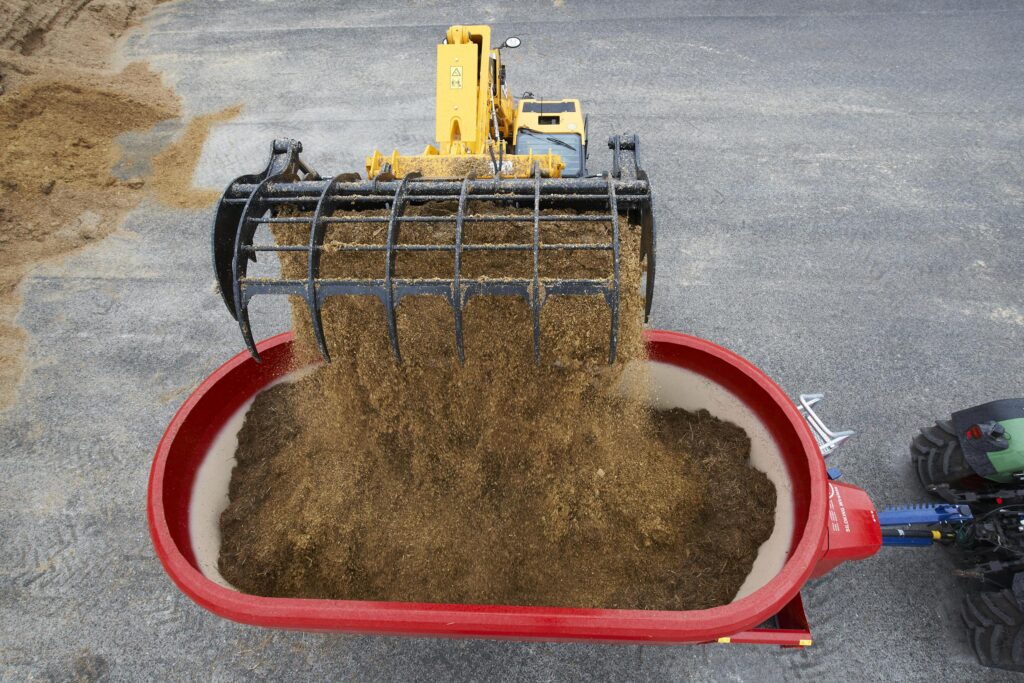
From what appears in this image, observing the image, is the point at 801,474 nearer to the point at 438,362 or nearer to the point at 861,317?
the point at 438,362

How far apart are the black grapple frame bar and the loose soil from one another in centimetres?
13

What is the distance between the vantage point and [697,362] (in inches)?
117

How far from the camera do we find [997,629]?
2.85m

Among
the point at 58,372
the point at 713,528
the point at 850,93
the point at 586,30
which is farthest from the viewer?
the point at 586,30

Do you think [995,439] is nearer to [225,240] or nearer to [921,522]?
[921,522]

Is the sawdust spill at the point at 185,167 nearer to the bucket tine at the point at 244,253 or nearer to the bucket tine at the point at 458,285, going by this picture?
the bucket tine at the point at 244,253

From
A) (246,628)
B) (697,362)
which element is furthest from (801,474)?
(246,628)

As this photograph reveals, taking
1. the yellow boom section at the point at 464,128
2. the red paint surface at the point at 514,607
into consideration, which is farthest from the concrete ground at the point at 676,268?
the yellow boom section at the point at 464,128

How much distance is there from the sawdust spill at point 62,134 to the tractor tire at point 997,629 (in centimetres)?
623

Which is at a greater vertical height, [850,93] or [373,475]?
[850,93]

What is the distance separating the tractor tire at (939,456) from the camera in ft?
10.6

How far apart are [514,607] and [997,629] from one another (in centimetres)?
253

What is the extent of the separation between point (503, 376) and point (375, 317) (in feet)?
2.01

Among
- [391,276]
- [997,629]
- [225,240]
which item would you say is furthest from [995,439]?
[225,240]
